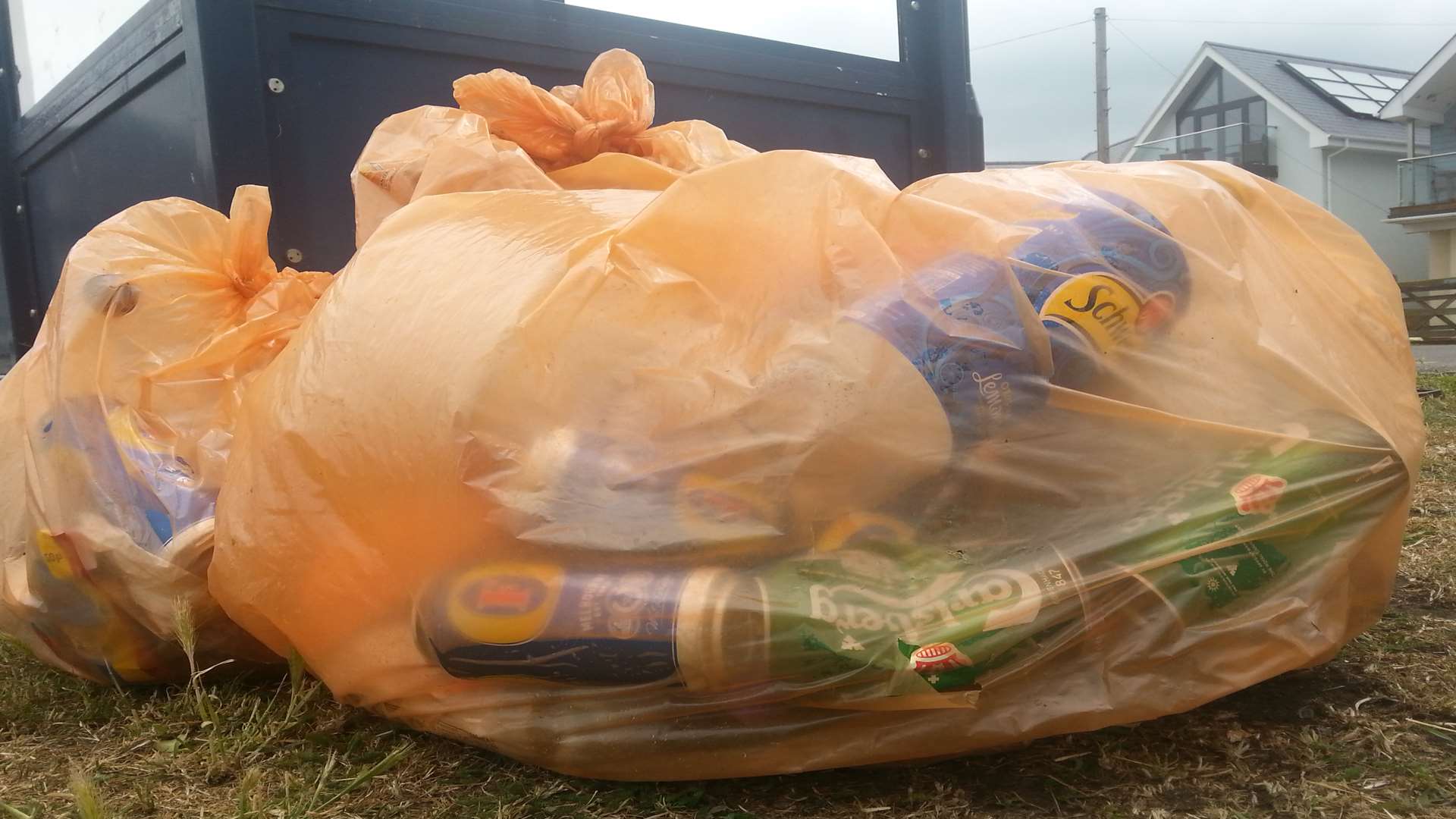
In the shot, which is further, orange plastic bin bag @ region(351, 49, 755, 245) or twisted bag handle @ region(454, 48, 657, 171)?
twisted bag handle @ region(454, 48, 657, 171)

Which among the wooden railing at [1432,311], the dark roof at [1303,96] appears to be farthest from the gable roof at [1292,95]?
the wooden railing at [1432,311]

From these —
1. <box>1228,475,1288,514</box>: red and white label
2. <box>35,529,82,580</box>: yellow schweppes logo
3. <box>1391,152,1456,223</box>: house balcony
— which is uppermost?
<box>1391,152,1456,223</box>: house balcony

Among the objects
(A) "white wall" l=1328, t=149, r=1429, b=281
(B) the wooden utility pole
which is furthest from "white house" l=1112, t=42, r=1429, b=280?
(B) the wooden utility pole

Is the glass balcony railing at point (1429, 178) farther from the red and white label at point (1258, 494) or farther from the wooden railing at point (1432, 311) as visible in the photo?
the red and white label at point (1258, 494)

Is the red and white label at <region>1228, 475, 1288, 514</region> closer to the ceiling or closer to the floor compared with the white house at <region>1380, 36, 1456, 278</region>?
closer to the floor

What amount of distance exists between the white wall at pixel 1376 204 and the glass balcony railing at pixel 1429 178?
64.6 inches

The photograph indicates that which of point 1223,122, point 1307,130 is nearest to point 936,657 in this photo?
point 1307,130

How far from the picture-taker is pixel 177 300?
148cm

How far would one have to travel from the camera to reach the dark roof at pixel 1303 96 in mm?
16969

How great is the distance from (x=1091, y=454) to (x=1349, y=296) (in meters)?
0.44

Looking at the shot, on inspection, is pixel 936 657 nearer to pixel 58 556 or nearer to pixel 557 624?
pixel 557 624

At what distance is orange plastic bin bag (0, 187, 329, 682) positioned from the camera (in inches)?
50.3

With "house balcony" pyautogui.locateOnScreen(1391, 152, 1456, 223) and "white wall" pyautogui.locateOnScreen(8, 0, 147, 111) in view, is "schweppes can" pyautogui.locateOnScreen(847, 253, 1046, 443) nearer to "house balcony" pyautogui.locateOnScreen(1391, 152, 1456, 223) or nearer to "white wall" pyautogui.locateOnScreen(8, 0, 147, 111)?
"white wall" pyautogui.locateOnScreen(8, 0, 147, 111)

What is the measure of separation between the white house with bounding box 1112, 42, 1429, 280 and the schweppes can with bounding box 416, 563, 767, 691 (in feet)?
58.5
